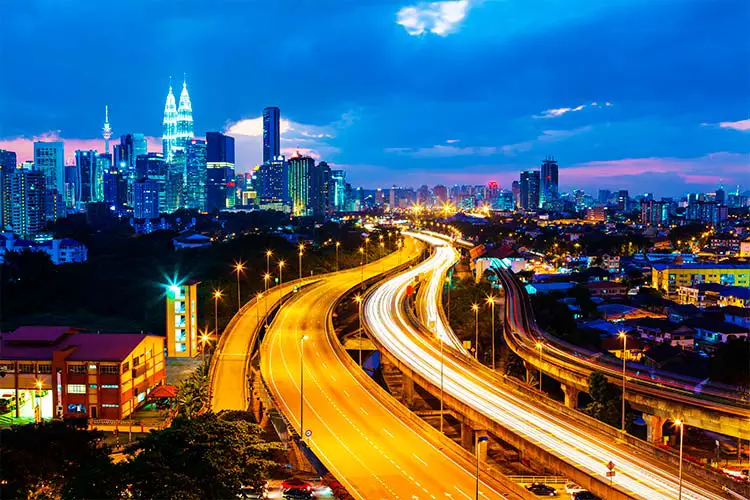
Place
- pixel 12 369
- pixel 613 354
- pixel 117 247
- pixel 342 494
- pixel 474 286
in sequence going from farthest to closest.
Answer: pixel 117 247, pixel 474 286, pixel 613 354, pixel 12 369, pixel 342 494

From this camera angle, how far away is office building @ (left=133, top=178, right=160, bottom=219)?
145375 mm

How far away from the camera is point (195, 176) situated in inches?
7082

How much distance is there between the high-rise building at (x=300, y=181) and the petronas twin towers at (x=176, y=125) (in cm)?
3457

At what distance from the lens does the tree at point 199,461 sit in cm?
1151

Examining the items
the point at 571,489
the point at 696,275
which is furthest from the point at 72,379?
the point at 696,275

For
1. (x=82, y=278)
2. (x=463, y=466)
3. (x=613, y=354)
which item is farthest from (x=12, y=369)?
(x=82, y=278)

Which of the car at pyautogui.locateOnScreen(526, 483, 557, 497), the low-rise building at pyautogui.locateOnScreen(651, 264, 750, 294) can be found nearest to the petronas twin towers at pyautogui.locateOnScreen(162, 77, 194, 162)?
the low-rise building at pyautogui.locateOnScreen(651, 264, 750, 294)

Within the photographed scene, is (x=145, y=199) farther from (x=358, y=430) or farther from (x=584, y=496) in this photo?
(x=584, y=496)

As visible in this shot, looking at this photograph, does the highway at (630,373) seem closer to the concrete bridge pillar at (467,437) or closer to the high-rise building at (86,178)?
the concrete bridge pillar at (467,437)

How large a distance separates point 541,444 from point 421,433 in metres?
3.04

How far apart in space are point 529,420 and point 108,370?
1335 cm

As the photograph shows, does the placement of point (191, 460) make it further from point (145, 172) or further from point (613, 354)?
point (145, 172)

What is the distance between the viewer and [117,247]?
6831 centimetres

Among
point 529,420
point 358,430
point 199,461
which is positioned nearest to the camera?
point 199,461
